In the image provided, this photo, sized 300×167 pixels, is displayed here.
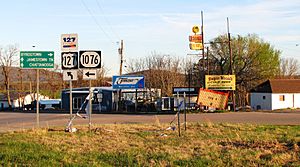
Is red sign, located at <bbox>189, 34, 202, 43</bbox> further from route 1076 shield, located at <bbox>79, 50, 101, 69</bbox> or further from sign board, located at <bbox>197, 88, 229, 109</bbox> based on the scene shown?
route 1076 shield, located at <bbox>79, 50, 101, 69</bbox>

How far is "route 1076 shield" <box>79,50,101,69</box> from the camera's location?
55.6 feet

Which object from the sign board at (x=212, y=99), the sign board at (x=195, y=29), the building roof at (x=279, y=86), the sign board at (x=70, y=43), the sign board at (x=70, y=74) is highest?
the sign board at (x=195, y=29)

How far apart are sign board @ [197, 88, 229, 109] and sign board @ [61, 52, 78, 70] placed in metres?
24.7

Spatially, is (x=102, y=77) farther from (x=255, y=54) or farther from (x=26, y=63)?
(x=26, y=63)

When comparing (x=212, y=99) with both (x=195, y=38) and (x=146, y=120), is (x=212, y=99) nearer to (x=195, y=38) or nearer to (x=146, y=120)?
(x=195, y=38)

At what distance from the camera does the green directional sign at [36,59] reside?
18.8 m

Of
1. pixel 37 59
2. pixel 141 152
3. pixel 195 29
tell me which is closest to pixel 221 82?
pixel 195 29

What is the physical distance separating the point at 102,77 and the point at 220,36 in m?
32.4

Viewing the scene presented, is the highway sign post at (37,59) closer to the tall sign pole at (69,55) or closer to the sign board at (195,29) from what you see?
the tall sign pole at (69,55)

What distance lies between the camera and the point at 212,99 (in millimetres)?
41781

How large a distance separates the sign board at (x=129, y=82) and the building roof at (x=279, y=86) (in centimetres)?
1633

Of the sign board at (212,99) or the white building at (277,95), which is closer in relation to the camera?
the sign board at (212,99)

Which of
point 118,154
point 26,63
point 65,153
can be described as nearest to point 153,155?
point 118,154

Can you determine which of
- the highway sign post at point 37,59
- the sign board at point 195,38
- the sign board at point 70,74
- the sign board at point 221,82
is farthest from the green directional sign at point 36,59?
the sign board at point 195,38
